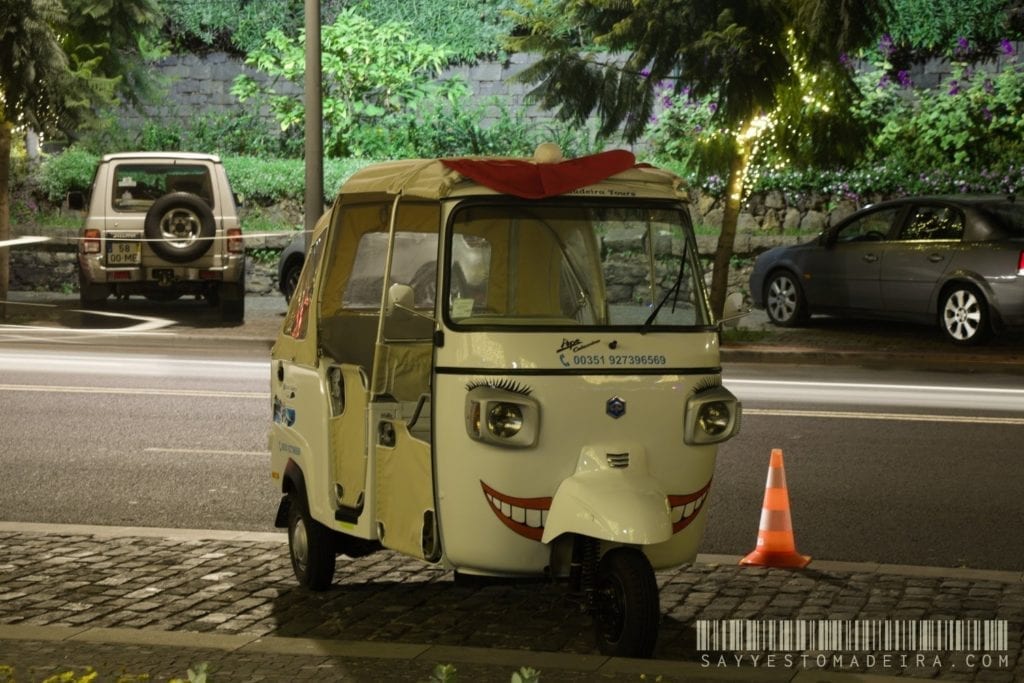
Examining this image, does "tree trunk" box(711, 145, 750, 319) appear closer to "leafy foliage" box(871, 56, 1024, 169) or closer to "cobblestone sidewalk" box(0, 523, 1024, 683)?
"leafy foliage" box(871, 56, 1024, 169)

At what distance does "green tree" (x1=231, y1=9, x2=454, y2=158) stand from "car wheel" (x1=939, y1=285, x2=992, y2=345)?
11720 millimetres

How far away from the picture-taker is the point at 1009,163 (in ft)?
80.4

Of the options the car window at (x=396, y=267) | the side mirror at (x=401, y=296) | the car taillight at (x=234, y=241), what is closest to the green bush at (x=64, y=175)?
the car taillight at (x=234, y=241)

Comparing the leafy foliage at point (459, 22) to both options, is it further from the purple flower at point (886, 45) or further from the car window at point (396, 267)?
the car window at point (396, 267)

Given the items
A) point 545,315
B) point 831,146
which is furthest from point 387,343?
point 831,146

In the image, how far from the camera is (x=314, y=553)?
7887mm

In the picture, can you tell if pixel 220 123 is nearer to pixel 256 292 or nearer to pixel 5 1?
pixel 256 292

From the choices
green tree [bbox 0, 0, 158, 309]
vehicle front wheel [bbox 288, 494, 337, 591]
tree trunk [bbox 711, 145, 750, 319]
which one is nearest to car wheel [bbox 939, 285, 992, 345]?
tree trunk [bbox 711, 145, 750, 319]

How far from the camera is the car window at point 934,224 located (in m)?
19.1

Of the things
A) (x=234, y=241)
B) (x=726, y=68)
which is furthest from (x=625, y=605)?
(x=234, y=241)

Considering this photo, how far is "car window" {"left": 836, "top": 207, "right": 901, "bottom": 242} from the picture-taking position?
20047 millimetres

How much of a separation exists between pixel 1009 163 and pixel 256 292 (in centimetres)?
1136

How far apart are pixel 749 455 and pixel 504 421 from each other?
17.7 feet

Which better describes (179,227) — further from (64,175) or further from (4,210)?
(64,175)
